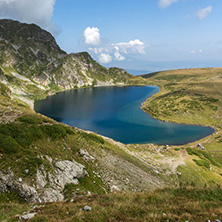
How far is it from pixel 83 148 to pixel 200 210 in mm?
22406

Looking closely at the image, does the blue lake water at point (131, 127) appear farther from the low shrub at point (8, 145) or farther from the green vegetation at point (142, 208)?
the green vegetation at point (142, 208)

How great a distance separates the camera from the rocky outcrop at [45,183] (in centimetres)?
1705

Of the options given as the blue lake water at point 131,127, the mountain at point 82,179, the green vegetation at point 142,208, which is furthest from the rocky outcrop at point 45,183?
the blue lake water at point 131,127

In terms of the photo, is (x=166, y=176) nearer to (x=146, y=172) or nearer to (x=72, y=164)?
(x=146, y=172)

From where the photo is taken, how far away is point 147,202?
14773mm

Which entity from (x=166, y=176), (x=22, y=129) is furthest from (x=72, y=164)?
(x=166, y=176)

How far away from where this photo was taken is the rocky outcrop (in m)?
17.0

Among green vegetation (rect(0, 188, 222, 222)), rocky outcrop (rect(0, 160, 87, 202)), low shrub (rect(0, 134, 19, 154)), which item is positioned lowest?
rocky outcrop (rect(0, 160, 87, 202))

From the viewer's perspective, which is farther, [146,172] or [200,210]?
[146,172]

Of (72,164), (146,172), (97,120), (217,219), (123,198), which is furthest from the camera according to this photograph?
(97,120)

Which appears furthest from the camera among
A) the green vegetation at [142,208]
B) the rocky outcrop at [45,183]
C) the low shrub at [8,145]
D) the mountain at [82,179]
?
the low shrub at [8,145]

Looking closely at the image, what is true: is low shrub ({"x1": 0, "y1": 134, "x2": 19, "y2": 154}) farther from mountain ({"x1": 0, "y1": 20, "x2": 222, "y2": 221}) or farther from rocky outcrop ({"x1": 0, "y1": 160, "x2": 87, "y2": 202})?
rocky outcrop ({"x1": 0, "y1": 160, "x2": 87, "y2": 202})

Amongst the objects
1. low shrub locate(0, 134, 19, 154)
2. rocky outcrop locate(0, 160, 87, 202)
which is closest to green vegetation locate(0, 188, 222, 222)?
rocky outcrop locate(0, 160, 87, 202)

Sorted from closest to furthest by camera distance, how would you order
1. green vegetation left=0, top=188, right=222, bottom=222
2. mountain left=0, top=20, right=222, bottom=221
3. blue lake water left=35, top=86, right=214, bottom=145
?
green vegetation left=0, top=188, right=222, bottom=222
mountain left=0, top=20, right=222, bottom=221
blue lake water left=35, top=86, right=214, bottom=145
